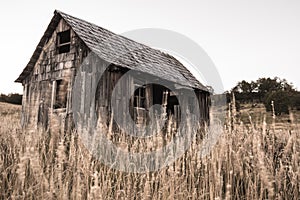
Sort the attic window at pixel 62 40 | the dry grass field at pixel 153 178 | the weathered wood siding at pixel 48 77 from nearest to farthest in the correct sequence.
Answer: the dry grass field at pixel 153 178
the weathered wood siding at pixel 48 77
the attic window at pixel 62 40

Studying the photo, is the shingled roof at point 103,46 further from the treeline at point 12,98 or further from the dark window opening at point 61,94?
the treeline at point 12,98

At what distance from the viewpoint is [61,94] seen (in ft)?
33.2

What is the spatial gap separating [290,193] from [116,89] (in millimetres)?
7651

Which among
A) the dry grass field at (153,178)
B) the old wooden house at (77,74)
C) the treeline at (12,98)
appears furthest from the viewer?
the treeline at (12,98)

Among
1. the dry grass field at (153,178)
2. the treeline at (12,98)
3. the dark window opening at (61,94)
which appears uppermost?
the treeline at (12,98)

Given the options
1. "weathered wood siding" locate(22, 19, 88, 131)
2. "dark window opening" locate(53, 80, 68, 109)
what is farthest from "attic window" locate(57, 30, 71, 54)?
"dark window opening" locate(53, 80, 68, 109)

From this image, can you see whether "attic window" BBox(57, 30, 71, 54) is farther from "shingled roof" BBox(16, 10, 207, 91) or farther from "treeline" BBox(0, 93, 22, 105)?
"treeline" BBox(0, 93, 22, 105)

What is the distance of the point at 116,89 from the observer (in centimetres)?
988

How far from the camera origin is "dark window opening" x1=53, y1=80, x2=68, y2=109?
9.90 meters

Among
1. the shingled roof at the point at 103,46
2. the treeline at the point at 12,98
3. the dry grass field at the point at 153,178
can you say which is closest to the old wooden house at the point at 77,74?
the shingled roof at the point at 103,46

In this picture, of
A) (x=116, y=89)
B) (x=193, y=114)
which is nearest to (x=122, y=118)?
(x=116, y=89)

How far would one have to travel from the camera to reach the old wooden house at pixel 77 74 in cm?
944

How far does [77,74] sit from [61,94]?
1065 mm

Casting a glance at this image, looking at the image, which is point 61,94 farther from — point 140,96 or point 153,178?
point 153,178
